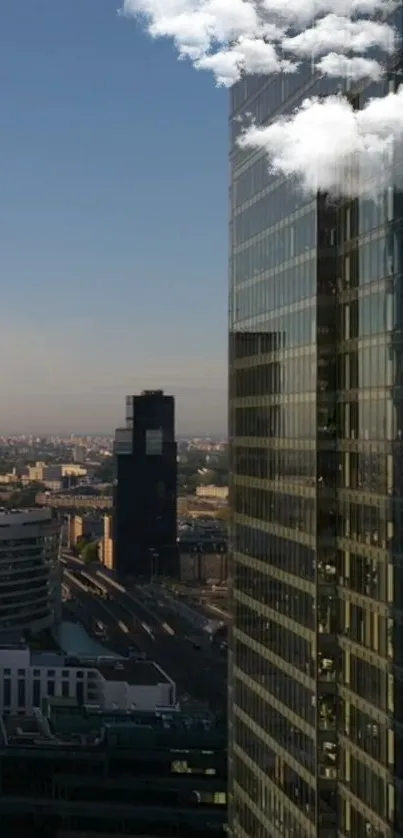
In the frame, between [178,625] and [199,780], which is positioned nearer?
[199,780]

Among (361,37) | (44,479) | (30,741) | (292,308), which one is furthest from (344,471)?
(44,479)

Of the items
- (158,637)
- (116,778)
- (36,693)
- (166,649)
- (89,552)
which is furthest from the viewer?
(89,552)

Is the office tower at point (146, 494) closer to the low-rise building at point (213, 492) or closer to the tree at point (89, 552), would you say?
the tree at point (89, 552)

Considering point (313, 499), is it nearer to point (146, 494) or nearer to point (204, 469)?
point (204, 469)

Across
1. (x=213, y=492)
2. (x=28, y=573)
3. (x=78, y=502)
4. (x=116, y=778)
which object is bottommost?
(x=116, y=778)

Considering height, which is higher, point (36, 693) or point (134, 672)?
point (134, 672)

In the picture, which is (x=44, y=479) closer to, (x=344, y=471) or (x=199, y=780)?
(x=199, y=780)

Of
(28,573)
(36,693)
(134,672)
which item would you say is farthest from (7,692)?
(28,573)

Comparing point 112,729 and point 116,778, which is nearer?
point 116,778
